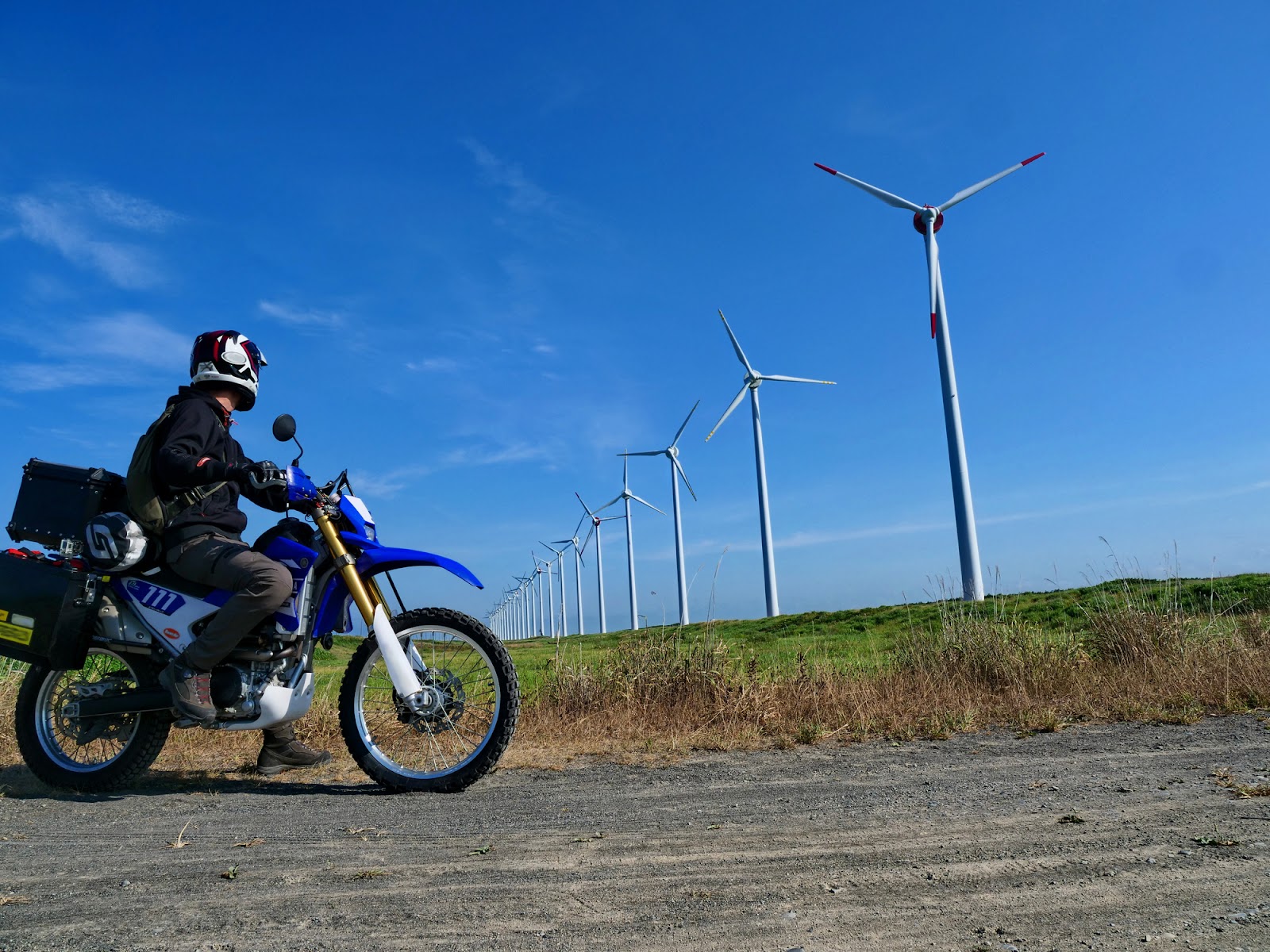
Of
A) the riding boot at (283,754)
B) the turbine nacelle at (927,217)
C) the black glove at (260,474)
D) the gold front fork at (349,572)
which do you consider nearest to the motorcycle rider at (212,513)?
the black glove at (260,474)

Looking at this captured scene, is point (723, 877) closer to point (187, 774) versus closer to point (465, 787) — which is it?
point (465, 787)

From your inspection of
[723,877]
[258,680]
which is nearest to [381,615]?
[258,680]

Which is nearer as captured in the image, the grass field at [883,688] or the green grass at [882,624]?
the grass field at [883,688]

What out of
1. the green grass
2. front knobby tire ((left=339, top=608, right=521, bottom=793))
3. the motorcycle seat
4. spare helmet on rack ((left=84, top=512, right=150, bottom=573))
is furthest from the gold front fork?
the green grass

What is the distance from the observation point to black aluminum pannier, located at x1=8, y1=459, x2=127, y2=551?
5.62 m

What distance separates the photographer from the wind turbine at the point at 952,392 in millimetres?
24281

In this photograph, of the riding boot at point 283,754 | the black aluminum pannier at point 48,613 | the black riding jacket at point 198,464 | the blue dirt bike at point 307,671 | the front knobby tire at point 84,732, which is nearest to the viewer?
the black riding jacket at point 198,464

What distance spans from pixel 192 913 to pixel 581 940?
1.42m

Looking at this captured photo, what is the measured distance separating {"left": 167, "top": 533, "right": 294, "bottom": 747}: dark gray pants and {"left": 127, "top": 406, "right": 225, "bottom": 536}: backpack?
0.27 m

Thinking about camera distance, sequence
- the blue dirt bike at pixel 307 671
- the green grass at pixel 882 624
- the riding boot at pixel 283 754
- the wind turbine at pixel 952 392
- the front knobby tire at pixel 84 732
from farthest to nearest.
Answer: the wind turbine at pixel 952 392 → the green grass at pixel 882 624 → the riding boot at pixel 283 754 → the front knobby tire at pixel 84 732 → the blue dirt bike at pixel 307 671

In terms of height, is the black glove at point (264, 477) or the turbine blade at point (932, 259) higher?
the turbine blade at point (932, 259)

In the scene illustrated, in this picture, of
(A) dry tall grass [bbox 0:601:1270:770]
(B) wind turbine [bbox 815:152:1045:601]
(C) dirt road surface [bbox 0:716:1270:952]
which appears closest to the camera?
(C) dirt road surface [bbox 0:716:1270:952]

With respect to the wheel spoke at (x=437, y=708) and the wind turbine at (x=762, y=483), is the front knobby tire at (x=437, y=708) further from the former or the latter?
the wind turbine at (x=762, y=483)

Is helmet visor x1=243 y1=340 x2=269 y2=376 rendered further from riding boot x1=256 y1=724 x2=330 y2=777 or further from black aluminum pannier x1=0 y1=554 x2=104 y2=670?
riding boot x1=256 y1=724 x2=330 y2=777
